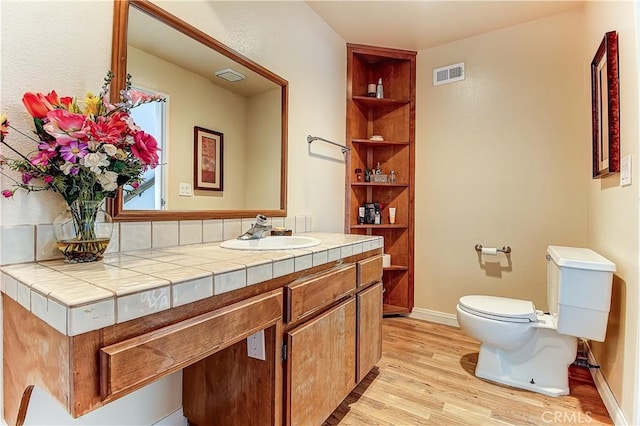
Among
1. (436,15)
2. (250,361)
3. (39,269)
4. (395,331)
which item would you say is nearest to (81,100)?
(39,269)

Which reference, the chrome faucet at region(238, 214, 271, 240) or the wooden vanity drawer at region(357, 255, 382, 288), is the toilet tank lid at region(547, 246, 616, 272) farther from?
the chrome faucet at region(238, 214, 271, 240)

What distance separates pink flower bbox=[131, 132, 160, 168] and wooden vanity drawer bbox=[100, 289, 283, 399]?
52cm

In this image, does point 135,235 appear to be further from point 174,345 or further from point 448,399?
point 448,399

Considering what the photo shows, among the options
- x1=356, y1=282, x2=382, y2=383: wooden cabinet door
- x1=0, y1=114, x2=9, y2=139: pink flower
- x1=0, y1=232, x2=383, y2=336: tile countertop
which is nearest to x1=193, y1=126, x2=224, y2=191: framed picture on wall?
x1=0, y1=232, x2=383, y2=336: tile countertop

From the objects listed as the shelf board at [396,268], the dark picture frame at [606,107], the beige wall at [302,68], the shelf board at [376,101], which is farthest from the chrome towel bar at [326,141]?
the dark picture frame at [606,107]

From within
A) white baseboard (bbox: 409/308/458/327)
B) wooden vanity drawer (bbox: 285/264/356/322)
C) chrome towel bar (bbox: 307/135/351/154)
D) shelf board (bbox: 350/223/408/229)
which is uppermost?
chrome towel bar (bbox: 307/135/351/154)

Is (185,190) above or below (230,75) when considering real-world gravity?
below

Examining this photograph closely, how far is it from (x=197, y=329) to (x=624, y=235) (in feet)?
6.00

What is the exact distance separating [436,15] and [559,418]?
2.56 meters

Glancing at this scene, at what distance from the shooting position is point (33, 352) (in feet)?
2.48

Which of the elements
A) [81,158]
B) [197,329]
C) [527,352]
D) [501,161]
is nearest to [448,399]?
[527,352]

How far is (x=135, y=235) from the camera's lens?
121 centimetres

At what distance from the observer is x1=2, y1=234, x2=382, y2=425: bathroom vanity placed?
647mm

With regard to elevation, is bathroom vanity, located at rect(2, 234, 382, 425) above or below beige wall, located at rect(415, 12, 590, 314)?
below
